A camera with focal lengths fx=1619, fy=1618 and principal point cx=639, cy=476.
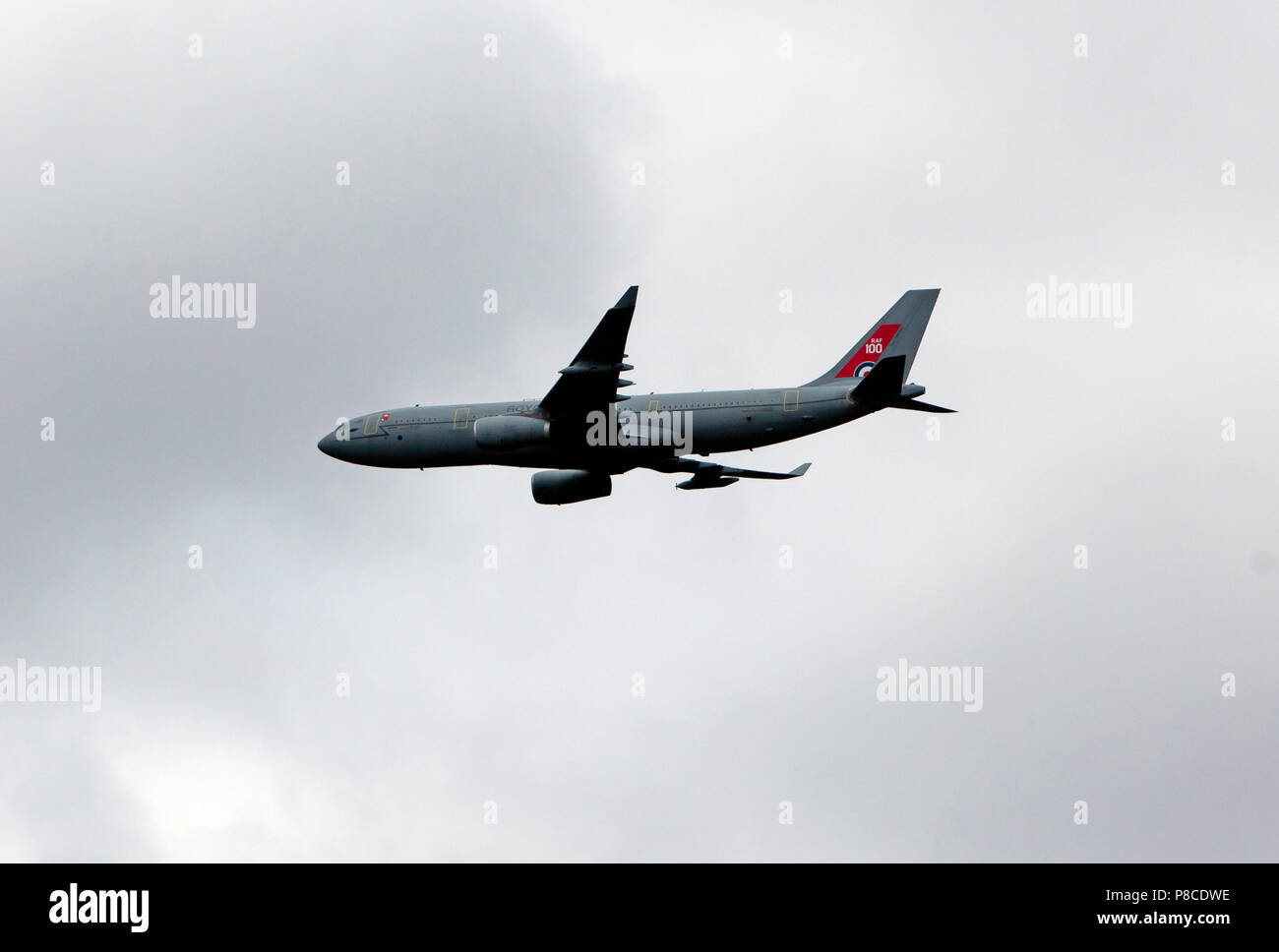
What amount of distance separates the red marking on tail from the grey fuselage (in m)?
1.37

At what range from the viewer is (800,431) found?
5359cm

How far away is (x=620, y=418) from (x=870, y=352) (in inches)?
378

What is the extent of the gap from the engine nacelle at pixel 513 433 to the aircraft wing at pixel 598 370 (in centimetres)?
72

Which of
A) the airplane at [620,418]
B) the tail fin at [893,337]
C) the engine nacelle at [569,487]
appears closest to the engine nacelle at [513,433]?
the airplane at [620,418]

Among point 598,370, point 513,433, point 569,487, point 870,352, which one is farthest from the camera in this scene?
point 569,487

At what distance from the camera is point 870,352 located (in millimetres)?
57344

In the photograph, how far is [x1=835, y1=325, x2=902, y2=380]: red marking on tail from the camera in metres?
57.1

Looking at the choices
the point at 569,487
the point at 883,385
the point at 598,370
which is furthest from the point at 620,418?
the point at 883,385

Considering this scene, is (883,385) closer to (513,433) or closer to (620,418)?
(620,418)

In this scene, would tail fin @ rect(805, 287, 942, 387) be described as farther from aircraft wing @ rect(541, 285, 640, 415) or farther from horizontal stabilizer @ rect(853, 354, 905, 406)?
aircraft wing @ rect(541, 285, 640, 415)

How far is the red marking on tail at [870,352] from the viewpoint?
57103 millimetres
